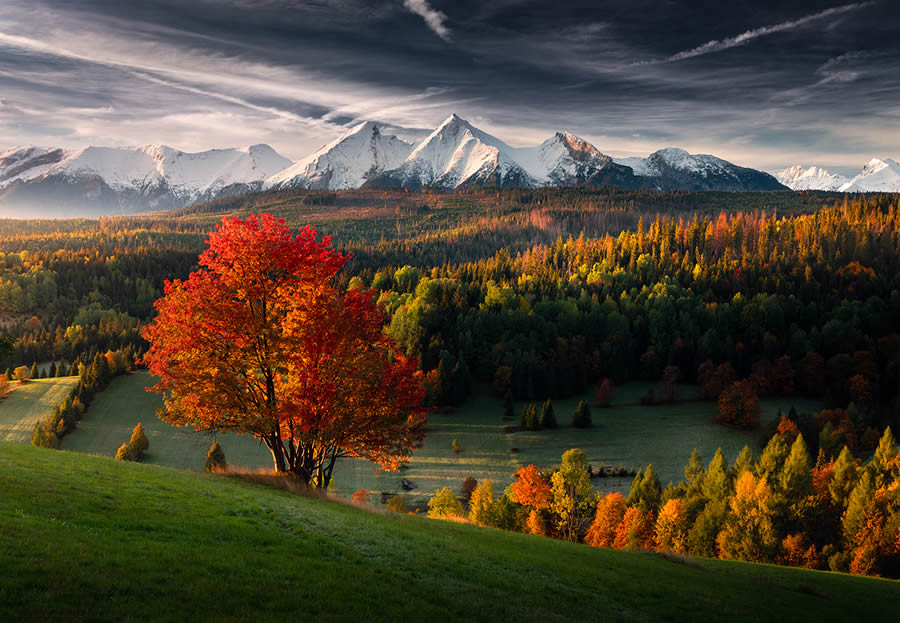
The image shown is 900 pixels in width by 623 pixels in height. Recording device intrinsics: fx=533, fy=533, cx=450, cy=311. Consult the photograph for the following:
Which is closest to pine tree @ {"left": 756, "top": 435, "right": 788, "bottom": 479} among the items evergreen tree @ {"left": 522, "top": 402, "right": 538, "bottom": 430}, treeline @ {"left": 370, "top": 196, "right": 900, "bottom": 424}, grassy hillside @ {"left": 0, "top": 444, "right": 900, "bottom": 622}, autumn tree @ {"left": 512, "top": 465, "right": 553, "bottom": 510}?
autumn tree @ {"left": 512, "top": 465, "right": 553, "bottom": 510}

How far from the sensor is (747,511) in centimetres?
6347

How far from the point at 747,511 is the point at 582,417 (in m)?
60.6

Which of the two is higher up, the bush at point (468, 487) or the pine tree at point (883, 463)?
the pine tree at point (883, 463)

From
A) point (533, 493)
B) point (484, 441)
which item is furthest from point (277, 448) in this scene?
point (484, 441)

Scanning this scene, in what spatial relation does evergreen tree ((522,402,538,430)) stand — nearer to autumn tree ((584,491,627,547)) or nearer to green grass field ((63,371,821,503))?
green grass field ((63,371,821,503))

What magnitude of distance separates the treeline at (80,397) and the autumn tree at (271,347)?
304 ft

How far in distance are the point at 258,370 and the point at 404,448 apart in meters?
9.89

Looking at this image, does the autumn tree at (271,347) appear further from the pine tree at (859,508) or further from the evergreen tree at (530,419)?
the evergreen tree at (530,419)

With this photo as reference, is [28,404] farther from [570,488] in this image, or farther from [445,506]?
[570,488]

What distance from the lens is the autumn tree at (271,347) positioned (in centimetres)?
2770

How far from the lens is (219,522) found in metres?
17.5

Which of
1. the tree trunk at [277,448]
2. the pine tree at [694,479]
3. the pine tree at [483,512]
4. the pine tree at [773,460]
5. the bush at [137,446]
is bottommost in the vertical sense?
the bush at [137,446]

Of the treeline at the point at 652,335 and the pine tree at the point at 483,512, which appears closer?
the pine tree at the point at 483,512

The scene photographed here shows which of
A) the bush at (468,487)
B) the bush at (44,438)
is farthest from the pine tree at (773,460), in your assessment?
the bush at (44,438)
